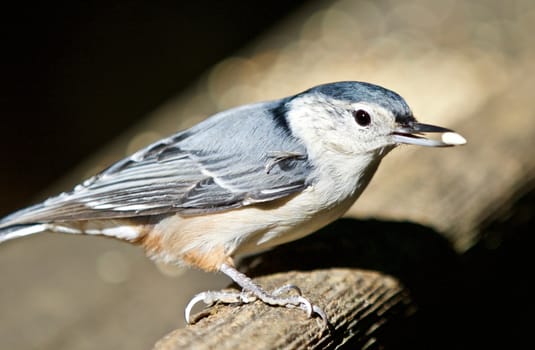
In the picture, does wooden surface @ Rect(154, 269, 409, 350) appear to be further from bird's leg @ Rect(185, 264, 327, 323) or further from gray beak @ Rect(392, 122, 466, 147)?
gray beak @ Rect(392, 122, 466, 147)

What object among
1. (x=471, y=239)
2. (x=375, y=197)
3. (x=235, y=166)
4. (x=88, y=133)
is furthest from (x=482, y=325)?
(x=88, y=133)

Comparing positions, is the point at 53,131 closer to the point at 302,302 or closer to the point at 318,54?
the point at 318,54

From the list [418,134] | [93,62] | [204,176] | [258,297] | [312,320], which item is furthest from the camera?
[93,62]

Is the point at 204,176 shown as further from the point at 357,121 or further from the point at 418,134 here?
the point at 418,134

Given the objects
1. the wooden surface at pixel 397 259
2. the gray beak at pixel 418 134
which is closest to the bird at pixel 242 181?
the gray beak at pixel 418 134

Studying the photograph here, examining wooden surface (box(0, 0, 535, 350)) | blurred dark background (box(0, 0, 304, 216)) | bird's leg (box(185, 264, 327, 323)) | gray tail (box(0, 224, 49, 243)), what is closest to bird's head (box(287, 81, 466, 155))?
wooden surface (box(0, 0, 535, 350))

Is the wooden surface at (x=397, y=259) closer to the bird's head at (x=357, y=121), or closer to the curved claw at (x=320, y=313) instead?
the curved claw at (x=320, y=313)

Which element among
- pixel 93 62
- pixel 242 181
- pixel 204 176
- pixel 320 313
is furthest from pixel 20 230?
pixel 93 62
